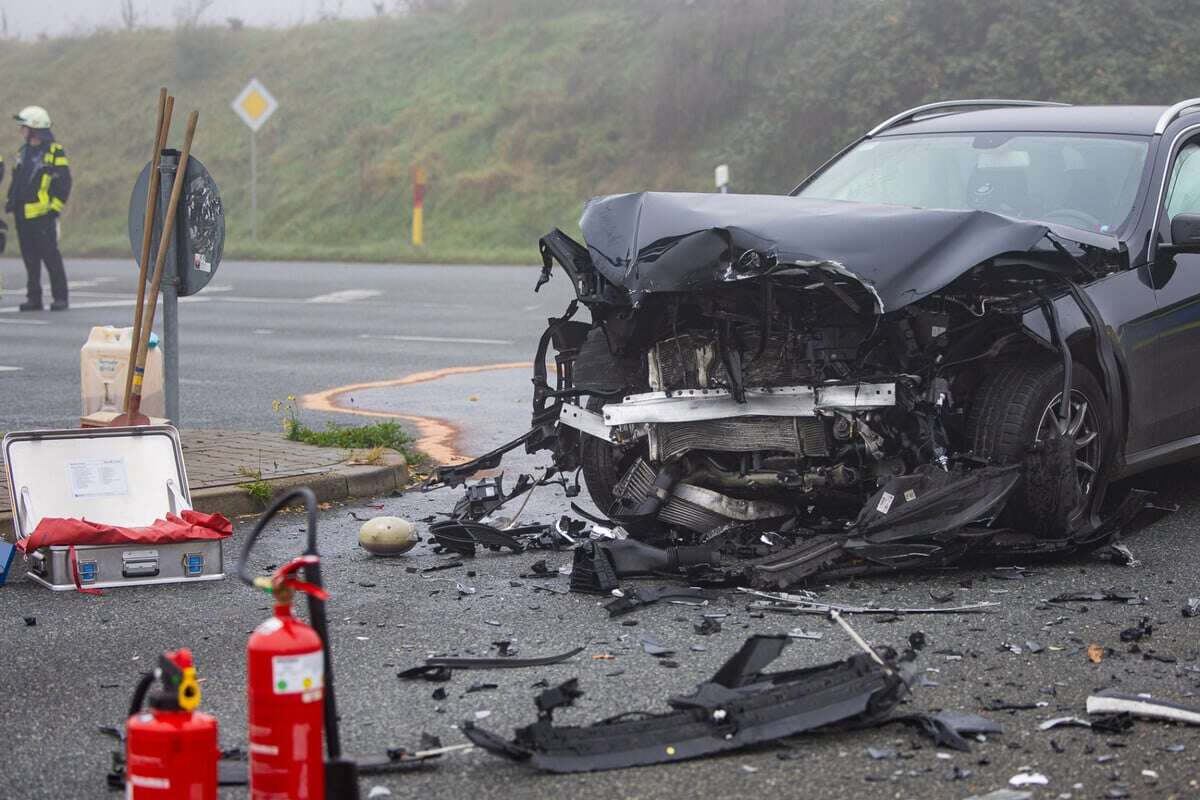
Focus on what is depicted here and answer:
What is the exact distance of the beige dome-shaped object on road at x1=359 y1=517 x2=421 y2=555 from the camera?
6.23 metres

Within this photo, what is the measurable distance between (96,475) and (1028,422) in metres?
3.52

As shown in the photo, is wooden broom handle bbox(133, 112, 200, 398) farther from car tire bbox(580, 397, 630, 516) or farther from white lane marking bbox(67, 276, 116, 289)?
white lane marking bbox(67, 276, 116, 289)

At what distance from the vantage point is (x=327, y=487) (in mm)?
7363

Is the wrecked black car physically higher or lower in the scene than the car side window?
lower

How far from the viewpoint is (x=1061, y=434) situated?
5926 millimetres

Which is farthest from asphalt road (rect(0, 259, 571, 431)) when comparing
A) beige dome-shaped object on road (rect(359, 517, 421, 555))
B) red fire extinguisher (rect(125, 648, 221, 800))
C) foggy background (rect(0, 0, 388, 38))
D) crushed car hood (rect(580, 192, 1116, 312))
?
foggy background (rect(0, 0, 388, 38))

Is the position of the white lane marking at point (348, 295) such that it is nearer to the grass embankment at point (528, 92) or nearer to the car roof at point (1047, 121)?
the grass embankment at point (528, 92)

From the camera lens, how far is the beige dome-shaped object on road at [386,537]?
6230 mm

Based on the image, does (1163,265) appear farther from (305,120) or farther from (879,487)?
(305,120)

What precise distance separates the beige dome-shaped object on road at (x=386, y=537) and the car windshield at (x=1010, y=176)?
2512mm

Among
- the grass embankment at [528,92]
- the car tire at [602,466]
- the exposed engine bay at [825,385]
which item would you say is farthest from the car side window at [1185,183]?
the grass embankment at [528,92]

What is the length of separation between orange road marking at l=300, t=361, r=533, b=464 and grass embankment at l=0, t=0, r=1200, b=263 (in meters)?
13.9

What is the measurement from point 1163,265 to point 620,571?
105 inches

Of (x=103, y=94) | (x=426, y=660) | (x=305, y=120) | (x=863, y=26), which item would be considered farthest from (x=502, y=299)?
(x=103, y=94)
